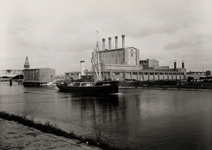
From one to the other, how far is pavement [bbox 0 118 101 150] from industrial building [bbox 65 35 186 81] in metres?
101

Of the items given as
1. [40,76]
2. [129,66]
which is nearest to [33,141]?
[129,66]

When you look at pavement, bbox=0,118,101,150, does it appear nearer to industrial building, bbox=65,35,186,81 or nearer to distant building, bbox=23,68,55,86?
industrial building, bbox=65,35,186,81

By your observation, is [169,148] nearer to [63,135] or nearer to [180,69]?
[63,135]

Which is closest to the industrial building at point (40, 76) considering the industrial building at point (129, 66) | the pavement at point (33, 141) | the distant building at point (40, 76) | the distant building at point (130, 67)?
the distant building at point (40, 76)

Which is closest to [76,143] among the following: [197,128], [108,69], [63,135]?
[63,135]

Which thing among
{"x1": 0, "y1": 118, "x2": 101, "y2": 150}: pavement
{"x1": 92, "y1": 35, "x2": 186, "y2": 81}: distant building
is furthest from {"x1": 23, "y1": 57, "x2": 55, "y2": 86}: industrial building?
{"x1": 0, "y1": 118, "x2": 101, "y2": 150}: pavement

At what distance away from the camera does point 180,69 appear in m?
148

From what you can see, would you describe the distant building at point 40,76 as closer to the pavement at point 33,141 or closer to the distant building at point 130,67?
the distant building at point 130,67

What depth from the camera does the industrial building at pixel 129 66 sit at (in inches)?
4781

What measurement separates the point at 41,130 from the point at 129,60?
125m

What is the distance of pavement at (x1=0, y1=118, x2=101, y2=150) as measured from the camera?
10203 millimetres

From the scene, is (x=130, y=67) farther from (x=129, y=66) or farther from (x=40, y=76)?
(x=40, y=76)

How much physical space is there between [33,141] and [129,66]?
123555 millimetres

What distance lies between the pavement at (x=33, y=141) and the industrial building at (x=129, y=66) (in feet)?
333
